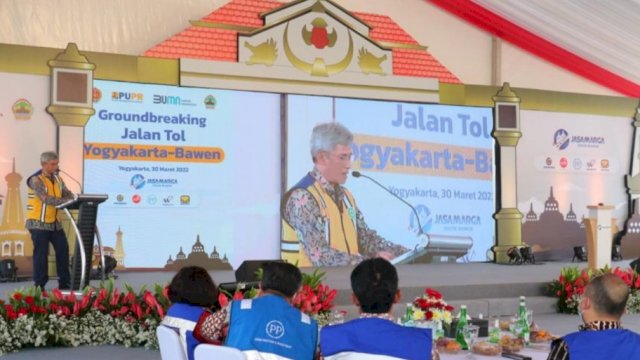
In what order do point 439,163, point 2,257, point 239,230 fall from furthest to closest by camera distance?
point 439,163 → point 239,230 → point 2,257

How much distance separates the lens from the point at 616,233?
40.6 ft

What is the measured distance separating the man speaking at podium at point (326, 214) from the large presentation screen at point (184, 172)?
10.6 inches

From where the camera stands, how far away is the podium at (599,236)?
26.9 feet

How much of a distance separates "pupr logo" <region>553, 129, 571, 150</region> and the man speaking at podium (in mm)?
3724

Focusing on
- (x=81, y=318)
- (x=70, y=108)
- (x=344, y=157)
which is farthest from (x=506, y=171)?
(x=81, y=318)

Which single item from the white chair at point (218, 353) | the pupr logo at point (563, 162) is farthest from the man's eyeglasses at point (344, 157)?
the white chair at point (218, 353)

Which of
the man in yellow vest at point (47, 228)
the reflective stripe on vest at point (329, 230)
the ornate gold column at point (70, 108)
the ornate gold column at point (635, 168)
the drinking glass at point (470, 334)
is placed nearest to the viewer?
the drinking glass at point (470, 334)

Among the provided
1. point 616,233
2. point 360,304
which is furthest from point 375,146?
point 360,304

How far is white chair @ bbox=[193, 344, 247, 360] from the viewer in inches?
92.0

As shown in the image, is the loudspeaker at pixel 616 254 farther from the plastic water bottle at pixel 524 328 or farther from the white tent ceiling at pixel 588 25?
the plastic water bottle at pixel 524 328

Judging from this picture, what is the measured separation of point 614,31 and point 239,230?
6.17 metres

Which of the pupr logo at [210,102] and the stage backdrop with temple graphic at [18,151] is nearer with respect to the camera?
the stage backdrop with temple graphic at [18,151]

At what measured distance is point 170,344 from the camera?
2.68m

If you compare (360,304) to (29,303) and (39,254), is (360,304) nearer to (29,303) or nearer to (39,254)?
(29,303)
